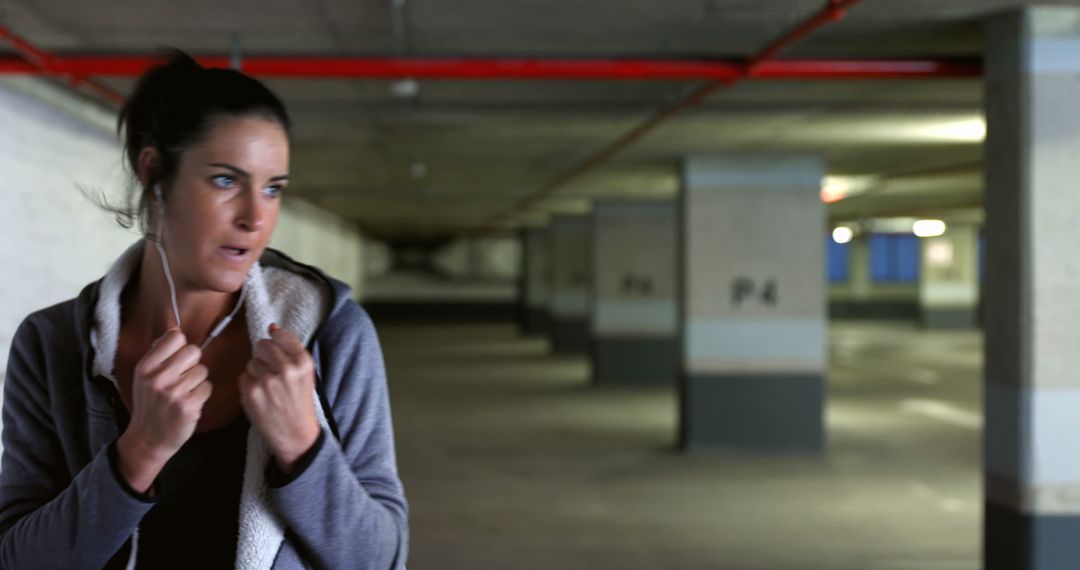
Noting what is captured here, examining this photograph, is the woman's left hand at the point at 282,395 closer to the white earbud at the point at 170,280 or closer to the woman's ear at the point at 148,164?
the white earbud at the point at 170,280

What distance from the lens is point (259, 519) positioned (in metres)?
1.18

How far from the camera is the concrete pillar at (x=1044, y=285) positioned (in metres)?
4.79

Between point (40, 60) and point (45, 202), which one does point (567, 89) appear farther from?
point (45, 202)

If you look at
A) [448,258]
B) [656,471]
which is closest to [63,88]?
[656,471]

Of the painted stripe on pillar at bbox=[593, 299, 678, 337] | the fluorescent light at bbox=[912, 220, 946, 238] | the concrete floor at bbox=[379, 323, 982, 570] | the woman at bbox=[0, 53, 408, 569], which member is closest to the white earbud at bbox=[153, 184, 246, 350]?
the woman at bbox=[0, 53, 408, 569]

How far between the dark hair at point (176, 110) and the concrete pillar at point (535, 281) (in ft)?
80.3

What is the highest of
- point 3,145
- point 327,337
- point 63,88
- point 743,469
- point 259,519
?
point 63,88

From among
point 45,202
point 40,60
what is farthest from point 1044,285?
point 45,202

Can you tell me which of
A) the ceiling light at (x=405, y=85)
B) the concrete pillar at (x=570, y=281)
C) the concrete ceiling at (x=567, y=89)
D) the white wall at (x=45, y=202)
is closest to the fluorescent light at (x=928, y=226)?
the concrete pillar at (x=570, y=281)

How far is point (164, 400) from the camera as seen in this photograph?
3.50ft

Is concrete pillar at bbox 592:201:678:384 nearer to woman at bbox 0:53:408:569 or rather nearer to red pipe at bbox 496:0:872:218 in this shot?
red pipe at bbox 496:0:872:218

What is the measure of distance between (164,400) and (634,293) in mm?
14927

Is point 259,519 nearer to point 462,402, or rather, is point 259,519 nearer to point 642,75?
point 642,75

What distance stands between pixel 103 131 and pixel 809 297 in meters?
6.52
